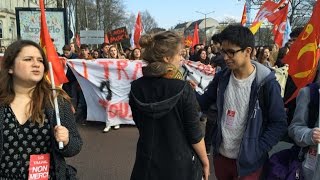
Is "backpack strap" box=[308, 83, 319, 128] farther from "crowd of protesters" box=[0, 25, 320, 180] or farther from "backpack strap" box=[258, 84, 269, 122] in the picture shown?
"backpack strap" box=[258, 84, 269, 122]

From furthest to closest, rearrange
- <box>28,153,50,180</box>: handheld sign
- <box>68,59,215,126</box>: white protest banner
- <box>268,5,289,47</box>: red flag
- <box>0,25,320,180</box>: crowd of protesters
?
1. <box>268,5,289,47</box>: red flag
2. <box>68,59,215,126</box>: white protest banner
3. <box>0,25,320,180</box>: crowd of protesters
4. <box>28,153,50,180</box>: handheld sign

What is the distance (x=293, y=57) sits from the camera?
3502mm

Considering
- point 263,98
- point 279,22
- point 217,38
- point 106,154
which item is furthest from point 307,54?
point 279,22

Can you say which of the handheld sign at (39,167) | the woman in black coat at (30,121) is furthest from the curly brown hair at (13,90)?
the handheld sign at (39,167)

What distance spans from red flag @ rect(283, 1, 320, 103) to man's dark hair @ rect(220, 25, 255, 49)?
2.05ft

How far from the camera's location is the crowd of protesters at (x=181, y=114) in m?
2.61

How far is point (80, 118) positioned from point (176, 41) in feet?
22.6

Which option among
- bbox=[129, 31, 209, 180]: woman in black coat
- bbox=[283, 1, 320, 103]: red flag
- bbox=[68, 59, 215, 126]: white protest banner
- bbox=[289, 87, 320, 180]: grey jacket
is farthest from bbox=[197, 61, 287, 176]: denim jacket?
bbox=[68, 59, 215, 126]: white protest banner

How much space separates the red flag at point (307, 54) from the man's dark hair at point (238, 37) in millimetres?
624

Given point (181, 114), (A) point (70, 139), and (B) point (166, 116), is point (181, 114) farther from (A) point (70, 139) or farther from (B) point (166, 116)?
(A) point (70, 139)

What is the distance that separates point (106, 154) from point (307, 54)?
4103mm

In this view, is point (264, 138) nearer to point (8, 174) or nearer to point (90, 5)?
point (8, 174)

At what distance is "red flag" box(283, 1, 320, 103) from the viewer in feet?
10.9

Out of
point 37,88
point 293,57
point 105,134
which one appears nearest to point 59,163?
point 37,88
